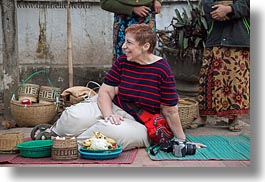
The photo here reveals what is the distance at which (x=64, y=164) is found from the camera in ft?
10.7

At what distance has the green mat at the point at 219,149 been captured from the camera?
3434 millimetres

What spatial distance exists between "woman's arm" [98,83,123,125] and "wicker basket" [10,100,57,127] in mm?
875

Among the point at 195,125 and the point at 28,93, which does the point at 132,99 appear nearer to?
the point at 195,125

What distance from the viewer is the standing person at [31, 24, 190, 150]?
362cm

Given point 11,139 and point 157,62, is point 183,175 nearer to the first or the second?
point 157,62

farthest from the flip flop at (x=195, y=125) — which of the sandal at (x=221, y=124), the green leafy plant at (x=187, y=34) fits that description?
the green leafy plant at (x=187, y=34)

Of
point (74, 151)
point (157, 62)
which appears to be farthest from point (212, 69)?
point (74, 151)

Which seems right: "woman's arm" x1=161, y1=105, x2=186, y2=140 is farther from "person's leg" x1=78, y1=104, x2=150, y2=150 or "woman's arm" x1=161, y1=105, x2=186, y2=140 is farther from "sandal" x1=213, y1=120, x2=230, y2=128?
"sandal" x1=213, y1=120, x2=230, y2=128

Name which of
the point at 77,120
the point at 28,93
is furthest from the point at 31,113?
the point at 77,120

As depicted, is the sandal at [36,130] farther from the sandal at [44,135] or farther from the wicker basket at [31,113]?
the wicker basket at [31,113]

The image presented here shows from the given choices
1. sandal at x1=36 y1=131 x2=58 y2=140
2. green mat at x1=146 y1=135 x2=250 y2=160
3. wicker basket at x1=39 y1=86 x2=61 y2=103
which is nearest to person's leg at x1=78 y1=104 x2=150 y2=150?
green mat at x1=146 y1=135 x2=250 y2=160

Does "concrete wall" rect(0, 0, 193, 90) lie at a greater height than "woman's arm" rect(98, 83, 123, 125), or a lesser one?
greater

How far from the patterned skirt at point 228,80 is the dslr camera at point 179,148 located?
98 centimetres

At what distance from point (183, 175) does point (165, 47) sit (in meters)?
2.89
